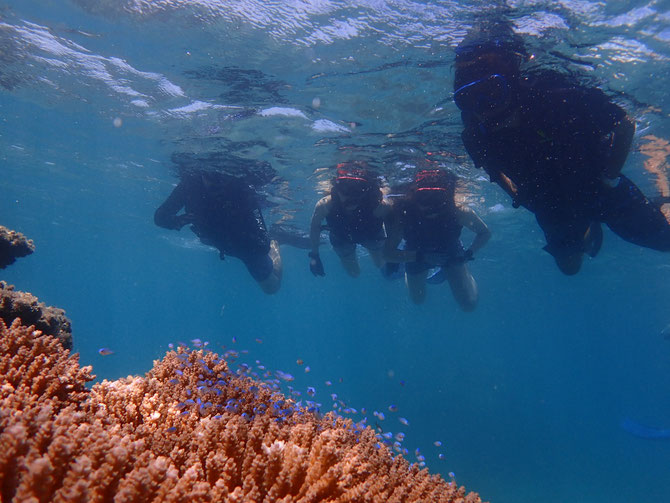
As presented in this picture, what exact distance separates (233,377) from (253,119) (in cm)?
1138

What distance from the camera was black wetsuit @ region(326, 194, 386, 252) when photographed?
1278cm

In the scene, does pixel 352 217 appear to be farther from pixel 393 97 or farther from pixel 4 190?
pixel 4 190

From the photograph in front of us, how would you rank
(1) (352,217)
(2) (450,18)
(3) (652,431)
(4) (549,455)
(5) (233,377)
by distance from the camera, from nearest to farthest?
(5) (233,377) < (2) (450,18) < (1) (352,217) < (3) (652,431) < (4) (549,455)

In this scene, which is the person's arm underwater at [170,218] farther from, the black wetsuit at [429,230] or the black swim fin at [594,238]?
the black swim fin at [594,238]

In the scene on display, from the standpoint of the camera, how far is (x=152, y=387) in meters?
3.96

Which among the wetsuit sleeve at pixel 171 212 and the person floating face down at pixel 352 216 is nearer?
the person floating face down at pixel 352 216

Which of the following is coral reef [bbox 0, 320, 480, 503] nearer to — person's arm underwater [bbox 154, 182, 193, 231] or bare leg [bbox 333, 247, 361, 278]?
person's arm underwater [bbox 154, 182, 193, 231]

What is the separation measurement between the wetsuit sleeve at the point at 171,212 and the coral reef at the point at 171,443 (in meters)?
10.1

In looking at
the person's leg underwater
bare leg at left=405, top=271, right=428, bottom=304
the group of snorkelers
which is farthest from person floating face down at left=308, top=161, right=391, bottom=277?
the person's leg underwater

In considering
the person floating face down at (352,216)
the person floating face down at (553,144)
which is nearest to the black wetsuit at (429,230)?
the person floating face down at (352,216)

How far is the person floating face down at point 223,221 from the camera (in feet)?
47.1

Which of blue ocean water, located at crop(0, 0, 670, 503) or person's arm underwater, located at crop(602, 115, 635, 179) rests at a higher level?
blue ocean water, located at crop(0, 0, 670, 503)

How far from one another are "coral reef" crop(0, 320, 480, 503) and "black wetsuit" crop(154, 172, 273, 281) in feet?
33.2

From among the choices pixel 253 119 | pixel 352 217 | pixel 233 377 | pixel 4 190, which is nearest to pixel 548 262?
pixel 352 217
